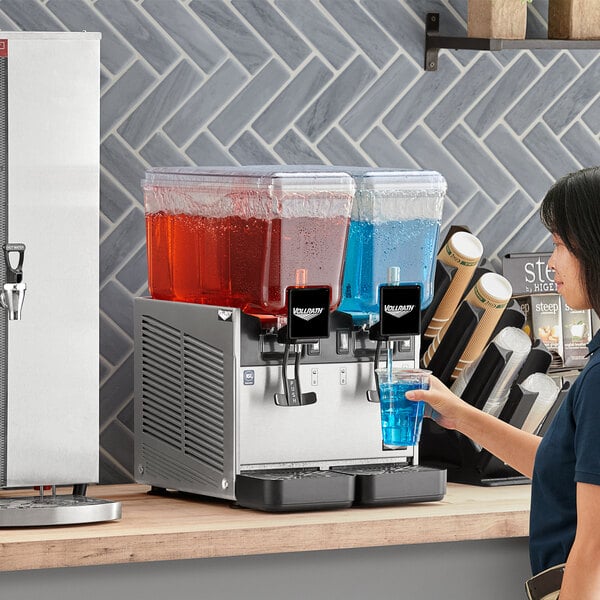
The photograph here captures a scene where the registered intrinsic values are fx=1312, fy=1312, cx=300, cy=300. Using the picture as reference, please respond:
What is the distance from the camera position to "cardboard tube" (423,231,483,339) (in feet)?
9.73

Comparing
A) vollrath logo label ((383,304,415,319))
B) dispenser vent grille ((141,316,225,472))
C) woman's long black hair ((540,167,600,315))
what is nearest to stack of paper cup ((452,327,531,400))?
vollrath logo label ((383,304,415,319))

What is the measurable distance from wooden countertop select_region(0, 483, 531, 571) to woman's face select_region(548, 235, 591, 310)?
2.17 feet

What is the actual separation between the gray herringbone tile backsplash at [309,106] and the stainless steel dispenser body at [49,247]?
55 cm

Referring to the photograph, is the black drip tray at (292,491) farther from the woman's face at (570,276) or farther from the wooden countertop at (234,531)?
the woman's face at (570,276)

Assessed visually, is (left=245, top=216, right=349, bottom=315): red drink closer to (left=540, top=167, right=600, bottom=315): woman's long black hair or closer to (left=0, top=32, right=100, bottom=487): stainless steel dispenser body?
(left=0, top=32, right=100, bottom=487): stainless steel dispenser body

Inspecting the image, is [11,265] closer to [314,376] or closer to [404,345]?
[314,376]

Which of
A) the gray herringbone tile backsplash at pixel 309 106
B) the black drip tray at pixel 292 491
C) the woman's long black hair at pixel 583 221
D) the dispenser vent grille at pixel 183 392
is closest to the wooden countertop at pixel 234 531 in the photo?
the black drip tray at pixel 292 491

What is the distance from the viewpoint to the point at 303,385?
2.66 meters

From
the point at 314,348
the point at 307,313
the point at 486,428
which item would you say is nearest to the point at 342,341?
the point at 314,348

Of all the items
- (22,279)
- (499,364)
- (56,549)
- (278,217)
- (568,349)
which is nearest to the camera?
(56,549)

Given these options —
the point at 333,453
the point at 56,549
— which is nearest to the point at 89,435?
the point at 56,549

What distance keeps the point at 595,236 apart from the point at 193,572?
0.96m

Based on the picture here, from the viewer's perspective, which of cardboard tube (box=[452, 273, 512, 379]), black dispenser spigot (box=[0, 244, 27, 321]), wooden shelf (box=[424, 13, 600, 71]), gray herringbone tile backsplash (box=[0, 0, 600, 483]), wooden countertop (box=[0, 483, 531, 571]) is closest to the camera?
wooden countertop (box=[0, 483, 531, 571])

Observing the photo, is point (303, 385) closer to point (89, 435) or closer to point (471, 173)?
point (89, 435)
